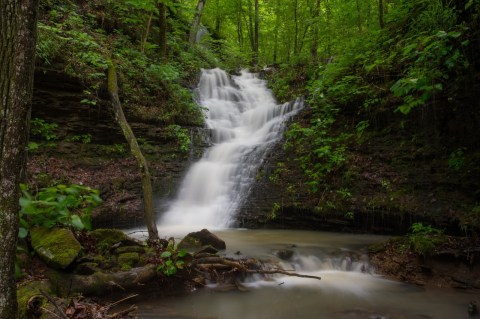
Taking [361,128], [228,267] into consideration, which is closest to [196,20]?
[361,128]

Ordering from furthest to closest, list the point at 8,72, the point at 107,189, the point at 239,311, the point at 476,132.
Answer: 1. the point at 107,189
2. the point at 476,132
3. the point at 239,311
4. the point at 8,72

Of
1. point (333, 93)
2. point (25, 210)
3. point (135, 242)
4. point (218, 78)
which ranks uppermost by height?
point (218, 78)

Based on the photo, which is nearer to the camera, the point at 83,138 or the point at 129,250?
the point at 129,250

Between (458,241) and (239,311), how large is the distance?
13.5 ft

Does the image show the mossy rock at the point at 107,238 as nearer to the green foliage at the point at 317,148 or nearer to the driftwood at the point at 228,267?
the driftwood at the point at 228,267

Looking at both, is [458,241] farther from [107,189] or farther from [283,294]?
[107,189]

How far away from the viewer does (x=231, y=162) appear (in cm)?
1102

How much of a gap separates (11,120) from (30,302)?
185cm

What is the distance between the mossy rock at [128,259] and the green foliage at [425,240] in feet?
14.9

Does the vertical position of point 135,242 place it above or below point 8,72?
below

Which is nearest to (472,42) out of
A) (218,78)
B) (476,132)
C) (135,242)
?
(476,132)

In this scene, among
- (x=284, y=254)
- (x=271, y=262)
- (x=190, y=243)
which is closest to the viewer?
(x=271, y=262)

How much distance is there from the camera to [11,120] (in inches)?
90.2

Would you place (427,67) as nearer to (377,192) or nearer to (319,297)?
(377,192)
